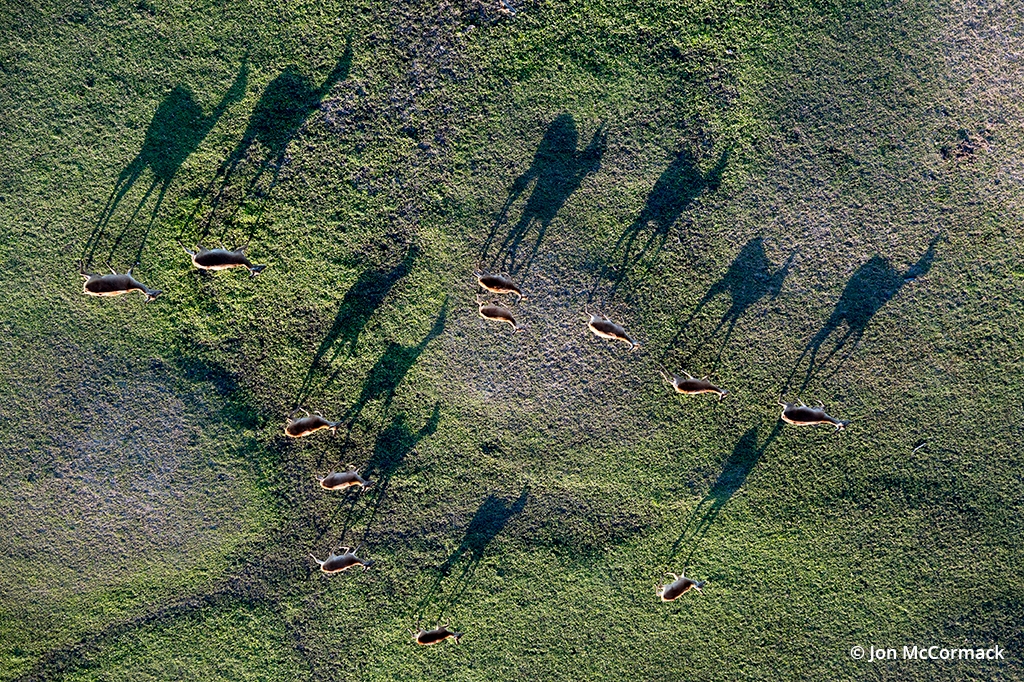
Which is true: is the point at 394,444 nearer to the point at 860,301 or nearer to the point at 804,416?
A: the point at 804,416

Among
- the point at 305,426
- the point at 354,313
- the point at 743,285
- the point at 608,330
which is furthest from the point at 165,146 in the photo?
the point at 743,285

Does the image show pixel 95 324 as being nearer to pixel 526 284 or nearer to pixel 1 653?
pixel 1 653

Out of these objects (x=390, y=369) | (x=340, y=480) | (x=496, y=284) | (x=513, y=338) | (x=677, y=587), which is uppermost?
(x=496, y=284)

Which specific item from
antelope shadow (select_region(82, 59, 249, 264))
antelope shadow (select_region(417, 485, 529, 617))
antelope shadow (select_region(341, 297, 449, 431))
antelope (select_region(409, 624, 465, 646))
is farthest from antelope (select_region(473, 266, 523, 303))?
antelope (select_region(409, 624, 465, 646))

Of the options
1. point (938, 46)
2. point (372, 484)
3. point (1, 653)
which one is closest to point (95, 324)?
point (372, 484)

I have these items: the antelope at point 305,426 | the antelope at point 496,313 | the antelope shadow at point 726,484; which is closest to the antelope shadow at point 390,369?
the antelope at point 305,426

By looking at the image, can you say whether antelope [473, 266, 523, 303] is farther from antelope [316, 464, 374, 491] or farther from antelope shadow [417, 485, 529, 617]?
antelope [316, 464, 374, 491]

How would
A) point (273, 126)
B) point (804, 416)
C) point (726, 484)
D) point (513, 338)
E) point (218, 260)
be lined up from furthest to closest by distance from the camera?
point (726, 484) < point (513, 338) < point (804, 416) < point (273, 126) < point (218, 260)
